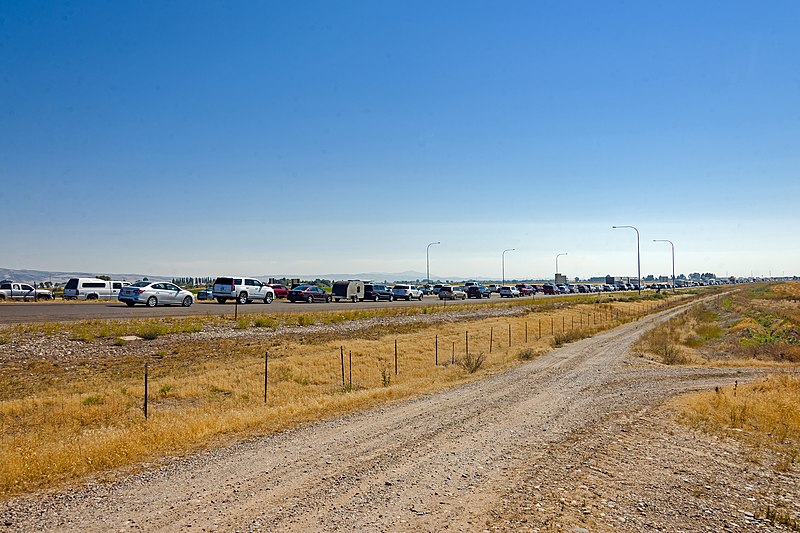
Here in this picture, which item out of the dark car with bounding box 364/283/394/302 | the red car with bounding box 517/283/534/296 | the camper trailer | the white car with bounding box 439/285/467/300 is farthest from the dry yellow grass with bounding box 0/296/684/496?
the red car with bounding box 517/283/534/296

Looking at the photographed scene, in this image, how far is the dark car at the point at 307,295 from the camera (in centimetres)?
5578

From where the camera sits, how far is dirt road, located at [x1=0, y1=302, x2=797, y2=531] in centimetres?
668

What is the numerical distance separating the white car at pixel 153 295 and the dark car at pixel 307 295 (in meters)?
14.6

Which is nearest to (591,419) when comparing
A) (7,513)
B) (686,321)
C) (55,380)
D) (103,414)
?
(7,513)

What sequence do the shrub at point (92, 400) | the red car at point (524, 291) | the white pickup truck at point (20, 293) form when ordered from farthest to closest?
1. the red car at point (524, 291)
2. the white pickup truck at point (20, 293)
3. the shrub at point (92, 400)

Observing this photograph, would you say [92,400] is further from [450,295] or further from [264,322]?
[450,295]

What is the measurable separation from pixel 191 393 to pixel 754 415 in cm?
1515

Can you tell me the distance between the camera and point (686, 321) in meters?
48.1

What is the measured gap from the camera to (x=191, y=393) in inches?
725

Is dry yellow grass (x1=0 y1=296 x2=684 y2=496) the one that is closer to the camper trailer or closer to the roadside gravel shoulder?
the roadside gravel shoulder

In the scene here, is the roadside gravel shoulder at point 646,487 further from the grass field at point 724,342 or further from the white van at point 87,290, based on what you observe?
the white van at point 87,290

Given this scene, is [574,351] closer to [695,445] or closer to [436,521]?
[695,445]

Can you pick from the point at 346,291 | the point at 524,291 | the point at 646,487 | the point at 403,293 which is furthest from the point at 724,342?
the point at 524,291

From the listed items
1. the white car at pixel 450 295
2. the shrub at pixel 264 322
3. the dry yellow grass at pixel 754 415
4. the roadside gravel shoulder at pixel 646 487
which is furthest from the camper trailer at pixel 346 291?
the roadside gravel shoulder at pixel 646 487
